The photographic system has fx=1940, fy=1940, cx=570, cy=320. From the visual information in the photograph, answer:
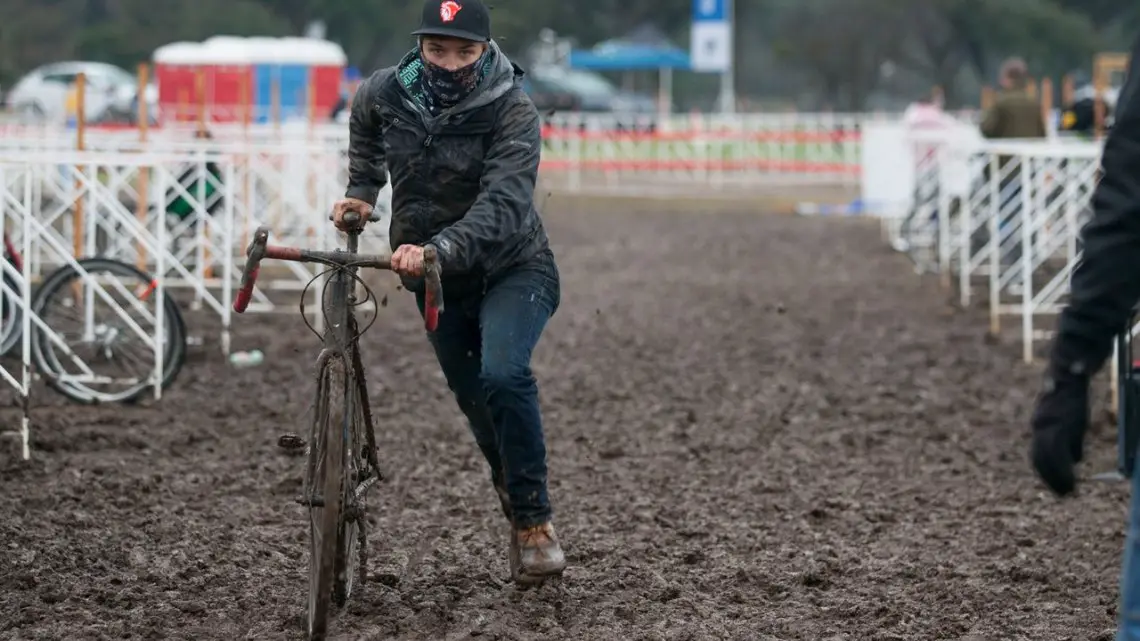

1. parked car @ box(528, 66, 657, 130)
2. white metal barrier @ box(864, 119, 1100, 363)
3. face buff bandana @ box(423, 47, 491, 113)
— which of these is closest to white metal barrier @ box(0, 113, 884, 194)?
parked car @ box(528, 66, 657, 130)

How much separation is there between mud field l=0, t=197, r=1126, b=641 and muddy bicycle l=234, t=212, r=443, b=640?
0.33 m

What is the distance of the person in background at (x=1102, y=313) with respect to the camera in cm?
341

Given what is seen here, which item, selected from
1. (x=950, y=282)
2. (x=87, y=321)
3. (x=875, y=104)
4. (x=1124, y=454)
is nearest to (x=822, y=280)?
(x=950, y=282)

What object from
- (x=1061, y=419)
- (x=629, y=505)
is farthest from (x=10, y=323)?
(x=1061, y=419)

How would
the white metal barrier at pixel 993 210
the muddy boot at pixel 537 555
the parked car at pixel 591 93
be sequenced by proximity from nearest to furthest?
the muddy boot at pixel 537 555 → the white metal barrier at pixel 993 210 → the parked car at pixel 591 93

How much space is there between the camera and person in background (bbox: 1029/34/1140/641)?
11.2 ft

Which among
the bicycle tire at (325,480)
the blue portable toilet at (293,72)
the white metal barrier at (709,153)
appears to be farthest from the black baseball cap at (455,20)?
the white metal barrier at (709,153)

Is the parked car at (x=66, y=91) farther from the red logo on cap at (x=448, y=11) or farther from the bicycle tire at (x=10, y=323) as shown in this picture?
the red logo on cap at (x=448, y=11)

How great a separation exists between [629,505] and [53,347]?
3.74 m

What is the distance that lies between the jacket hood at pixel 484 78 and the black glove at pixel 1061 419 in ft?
8.37

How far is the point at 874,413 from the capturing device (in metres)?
10.1

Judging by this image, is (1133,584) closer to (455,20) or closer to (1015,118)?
(455,20)

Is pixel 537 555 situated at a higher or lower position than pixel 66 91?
lower

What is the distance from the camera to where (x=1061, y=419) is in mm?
3545
